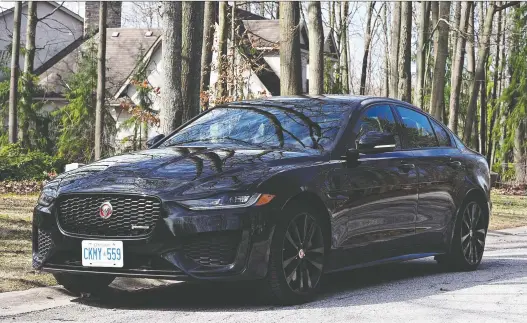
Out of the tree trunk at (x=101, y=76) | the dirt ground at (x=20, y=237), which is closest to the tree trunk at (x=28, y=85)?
the tree trunk at (x=101, y=76)

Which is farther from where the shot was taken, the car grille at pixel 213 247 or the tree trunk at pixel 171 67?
the tree trunk at pixel 171 67

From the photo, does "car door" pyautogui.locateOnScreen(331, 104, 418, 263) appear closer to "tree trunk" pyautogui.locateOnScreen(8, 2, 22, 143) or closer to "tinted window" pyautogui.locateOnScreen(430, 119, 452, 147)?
"tinted window" pyautogui.locateOnScreen(430, 119, 452, 147)

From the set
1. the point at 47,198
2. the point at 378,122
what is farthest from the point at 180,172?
the point at 378,122

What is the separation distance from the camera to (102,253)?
7.66 m

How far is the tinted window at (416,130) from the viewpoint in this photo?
33.7ft

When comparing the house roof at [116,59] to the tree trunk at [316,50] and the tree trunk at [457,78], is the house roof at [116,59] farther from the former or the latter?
the tree trunk at [316,50]

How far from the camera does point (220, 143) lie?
8.98m

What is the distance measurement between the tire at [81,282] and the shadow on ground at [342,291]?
0.08 meters

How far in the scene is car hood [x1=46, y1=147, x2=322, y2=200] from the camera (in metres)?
7.61

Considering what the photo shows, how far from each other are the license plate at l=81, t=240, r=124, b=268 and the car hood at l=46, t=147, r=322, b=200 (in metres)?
0.38

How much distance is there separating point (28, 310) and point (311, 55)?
11827mm

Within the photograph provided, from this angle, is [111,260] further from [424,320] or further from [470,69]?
[470,69]

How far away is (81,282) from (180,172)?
1336 millimetres

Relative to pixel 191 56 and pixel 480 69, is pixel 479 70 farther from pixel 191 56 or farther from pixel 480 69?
pixel 191 56
